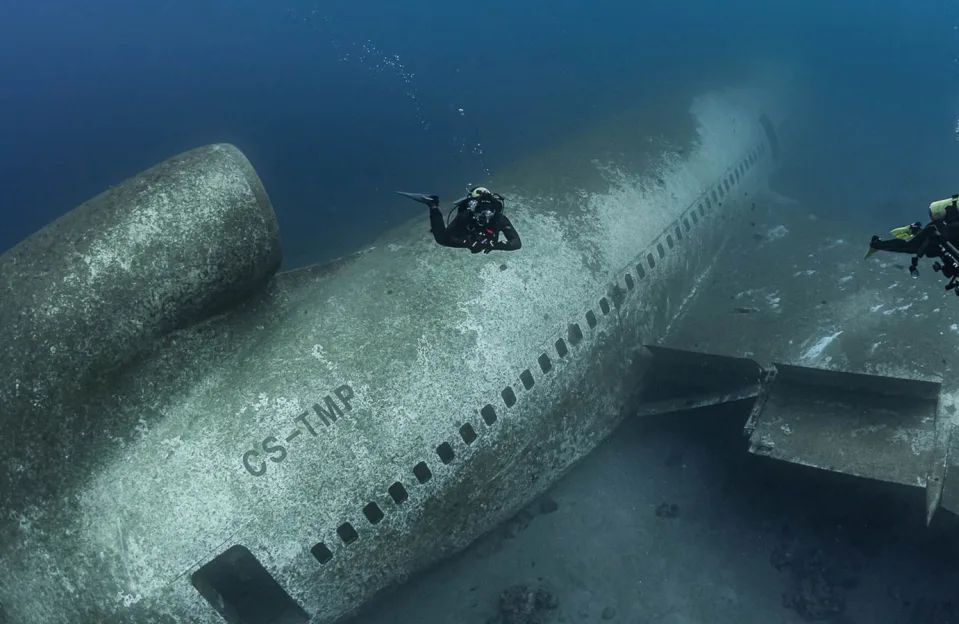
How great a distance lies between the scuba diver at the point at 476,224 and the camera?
34.7 feet

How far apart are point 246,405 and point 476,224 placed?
5.42 m

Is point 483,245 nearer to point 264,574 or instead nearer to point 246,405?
point 246,405

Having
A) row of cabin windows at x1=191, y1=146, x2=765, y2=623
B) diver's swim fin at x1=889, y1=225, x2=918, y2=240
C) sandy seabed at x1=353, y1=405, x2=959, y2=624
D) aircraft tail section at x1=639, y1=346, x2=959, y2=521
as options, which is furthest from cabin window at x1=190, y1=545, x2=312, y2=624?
diver's swim fin at x1=889, y1=225, x2=918, y2=240

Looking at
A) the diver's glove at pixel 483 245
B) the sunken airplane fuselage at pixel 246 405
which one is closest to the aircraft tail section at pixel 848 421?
the sunken airplane fuselage at pixel 246 405

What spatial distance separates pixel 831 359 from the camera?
51.7ft

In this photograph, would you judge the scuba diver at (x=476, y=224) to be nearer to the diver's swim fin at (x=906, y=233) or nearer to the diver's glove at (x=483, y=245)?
the diver's glove at (x=483, y=245)

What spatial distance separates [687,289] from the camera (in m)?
21.2

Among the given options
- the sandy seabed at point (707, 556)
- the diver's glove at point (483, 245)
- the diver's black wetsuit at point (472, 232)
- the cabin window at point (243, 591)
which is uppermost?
the diver's black wetsuit at point (472, 232)

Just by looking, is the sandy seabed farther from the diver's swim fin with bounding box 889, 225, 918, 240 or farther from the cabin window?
the diver's swim fin with bounding box 889, 225, 918, 240

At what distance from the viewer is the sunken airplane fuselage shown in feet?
31.3

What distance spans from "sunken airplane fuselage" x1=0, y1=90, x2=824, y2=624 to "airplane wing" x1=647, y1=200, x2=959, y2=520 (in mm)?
4099

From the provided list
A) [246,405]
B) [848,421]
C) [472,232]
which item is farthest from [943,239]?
[246,405]

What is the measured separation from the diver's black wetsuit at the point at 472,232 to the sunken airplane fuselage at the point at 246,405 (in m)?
2.80

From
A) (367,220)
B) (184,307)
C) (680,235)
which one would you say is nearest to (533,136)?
(367,220)
